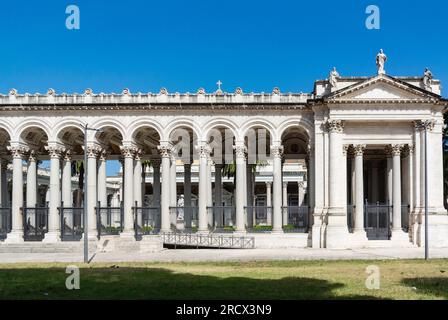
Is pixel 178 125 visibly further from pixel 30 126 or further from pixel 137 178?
pixel 30 126

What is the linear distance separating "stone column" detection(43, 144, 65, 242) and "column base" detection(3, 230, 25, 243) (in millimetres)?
2087

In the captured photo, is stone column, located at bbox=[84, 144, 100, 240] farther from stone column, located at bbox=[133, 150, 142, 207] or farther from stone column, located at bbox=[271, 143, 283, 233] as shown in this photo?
stone column, located at bbox=[271, 143, 283, 233]

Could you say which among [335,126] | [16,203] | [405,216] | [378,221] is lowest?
[378,221]

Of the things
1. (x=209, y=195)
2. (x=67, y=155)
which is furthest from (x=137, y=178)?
(x=209, y=195)

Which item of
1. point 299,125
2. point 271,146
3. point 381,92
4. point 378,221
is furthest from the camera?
point 271,146

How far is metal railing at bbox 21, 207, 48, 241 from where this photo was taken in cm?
4655

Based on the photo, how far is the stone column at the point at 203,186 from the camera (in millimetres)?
46469

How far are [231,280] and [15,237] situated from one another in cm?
2905

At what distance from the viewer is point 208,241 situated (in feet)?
147

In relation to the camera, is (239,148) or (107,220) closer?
(239,148)

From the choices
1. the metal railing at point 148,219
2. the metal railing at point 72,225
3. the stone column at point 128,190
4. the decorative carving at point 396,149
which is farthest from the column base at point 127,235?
the decorative carving at point 396,149

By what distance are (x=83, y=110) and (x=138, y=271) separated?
2346 cm
